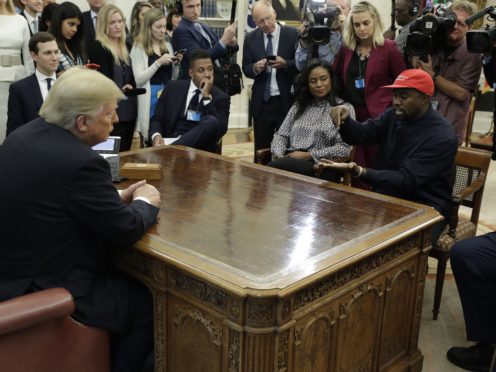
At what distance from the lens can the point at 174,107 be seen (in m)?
3.98

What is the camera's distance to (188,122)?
3.99 meters

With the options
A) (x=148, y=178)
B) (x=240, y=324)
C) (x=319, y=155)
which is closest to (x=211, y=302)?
(x=240, y=324)

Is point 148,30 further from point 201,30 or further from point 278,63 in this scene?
point 278,63

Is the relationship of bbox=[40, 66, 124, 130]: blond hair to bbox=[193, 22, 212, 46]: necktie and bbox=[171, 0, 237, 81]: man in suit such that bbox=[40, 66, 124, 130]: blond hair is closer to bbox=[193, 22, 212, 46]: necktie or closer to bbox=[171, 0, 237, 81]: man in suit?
bbox=[171, 0, 237, 81]: man in suit

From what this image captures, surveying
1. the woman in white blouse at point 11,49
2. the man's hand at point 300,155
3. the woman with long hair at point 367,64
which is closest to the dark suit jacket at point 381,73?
the woman with long hair at point 367,64

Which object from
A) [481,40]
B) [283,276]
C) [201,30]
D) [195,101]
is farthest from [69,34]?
[283,276]

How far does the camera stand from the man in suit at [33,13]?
443 centimetres

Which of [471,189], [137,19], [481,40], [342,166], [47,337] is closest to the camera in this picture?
[47,337]

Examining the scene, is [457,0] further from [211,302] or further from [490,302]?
[211,302]

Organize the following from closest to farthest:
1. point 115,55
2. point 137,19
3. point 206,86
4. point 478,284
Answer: point 478,284 → point 206,86 → point 115,55 → point 137,19

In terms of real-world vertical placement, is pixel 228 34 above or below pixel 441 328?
above

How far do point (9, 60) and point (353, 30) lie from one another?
92.6 inches

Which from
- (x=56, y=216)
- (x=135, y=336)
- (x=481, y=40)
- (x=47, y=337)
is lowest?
(x=135, y=336)

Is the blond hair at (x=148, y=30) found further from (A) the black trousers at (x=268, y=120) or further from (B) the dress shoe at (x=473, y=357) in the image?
(B) the dress shoe at (x=473, y=357)
